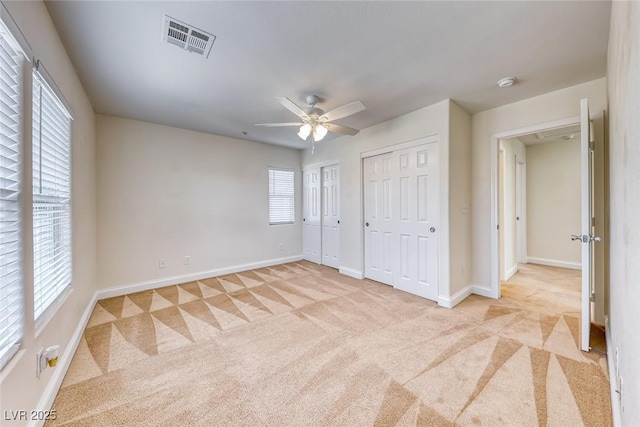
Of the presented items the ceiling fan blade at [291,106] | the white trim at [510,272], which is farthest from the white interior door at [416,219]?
the white trim at [510,272]

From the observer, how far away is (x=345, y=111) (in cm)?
261

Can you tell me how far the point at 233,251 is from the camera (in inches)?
185

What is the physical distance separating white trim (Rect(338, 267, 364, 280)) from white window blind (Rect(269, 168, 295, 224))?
1677mm

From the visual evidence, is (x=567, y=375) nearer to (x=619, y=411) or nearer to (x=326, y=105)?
(x=619, y=411)

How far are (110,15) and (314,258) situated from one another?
454 cm

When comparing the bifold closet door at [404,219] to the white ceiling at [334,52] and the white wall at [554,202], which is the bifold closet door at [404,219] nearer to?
the white ceiling at [334,52]

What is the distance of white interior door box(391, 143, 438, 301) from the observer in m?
3.25

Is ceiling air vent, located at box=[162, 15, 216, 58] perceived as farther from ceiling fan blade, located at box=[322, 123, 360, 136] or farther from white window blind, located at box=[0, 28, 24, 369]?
ceiling fan blade, located at box=[322, 123, 360, 136]

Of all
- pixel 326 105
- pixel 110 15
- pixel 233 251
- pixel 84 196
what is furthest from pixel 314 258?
pixel 110 15

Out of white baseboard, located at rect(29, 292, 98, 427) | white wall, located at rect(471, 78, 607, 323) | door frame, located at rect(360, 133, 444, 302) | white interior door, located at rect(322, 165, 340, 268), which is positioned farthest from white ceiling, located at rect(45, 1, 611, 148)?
white baseboard, located at rect(29, 292, 98, 427)

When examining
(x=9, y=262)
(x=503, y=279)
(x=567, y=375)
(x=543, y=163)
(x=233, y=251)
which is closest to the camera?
(x=9, y=262)

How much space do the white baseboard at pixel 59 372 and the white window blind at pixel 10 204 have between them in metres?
0.56

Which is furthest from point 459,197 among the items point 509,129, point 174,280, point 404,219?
point 174,280

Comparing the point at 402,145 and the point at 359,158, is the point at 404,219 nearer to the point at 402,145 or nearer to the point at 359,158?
the point at 402,145
